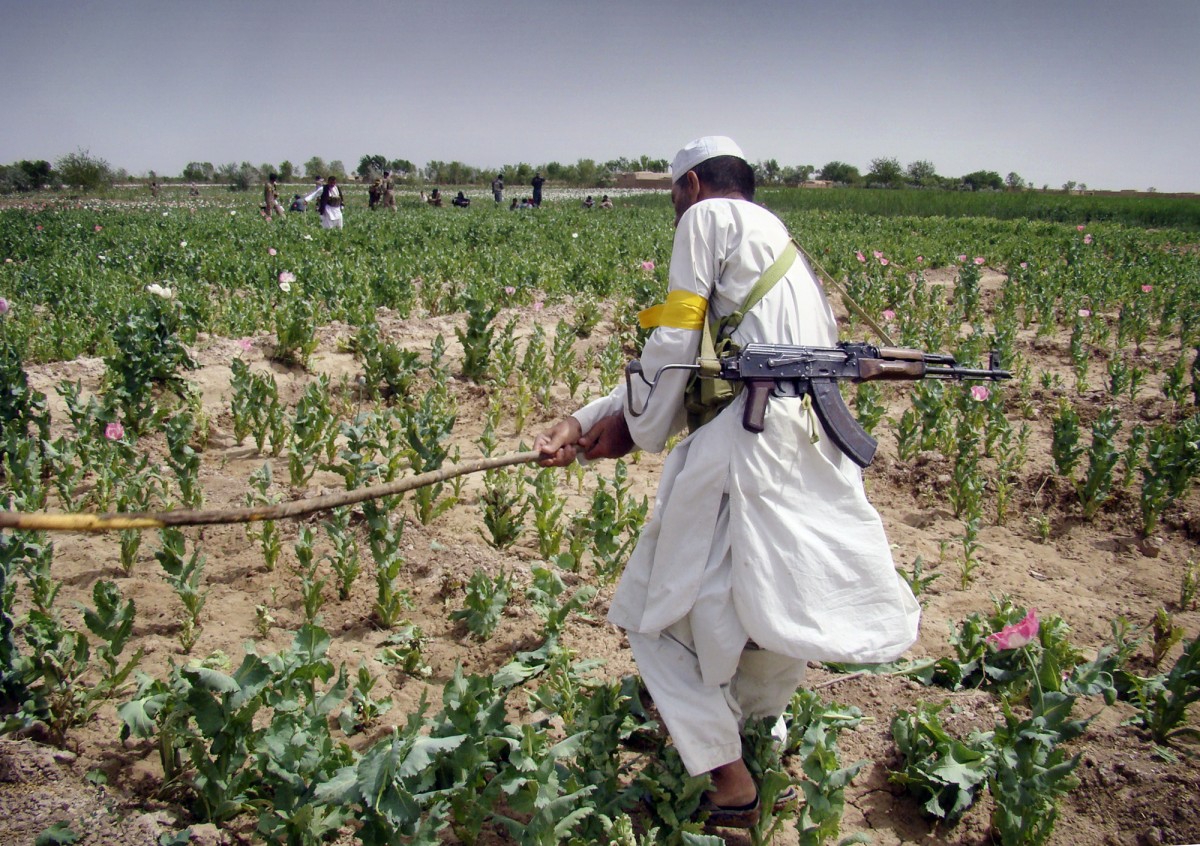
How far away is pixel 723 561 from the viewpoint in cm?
218

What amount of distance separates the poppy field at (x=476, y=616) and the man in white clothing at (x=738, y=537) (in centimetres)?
26

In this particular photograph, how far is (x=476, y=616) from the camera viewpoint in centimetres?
331

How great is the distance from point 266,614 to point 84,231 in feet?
55.6

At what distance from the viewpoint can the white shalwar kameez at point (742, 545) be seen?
210 cm

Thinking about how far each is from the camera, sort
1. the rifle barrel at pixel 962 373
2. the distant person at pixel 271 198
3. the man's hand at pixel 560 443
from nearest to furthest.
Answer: the man's hand at pixel 560 443, the rifle barrel at pixel 962 373, the distant person at pixel 271 198

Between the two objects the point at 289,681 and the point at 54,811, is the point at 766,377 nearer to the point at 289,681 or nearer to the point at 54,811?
the point at 289,681

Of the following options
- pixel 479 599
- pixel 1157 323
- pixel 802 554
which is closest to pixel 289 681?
pixel 479 599

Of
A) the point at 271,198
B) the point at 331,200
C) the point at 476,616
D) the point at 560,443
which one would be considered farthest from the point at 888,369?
the point at 271,198

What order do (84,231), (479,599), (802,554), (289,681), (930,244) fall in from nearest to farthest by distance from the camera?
Answer: (802,554), (289,681), (479,599), (84,231), (930,244)

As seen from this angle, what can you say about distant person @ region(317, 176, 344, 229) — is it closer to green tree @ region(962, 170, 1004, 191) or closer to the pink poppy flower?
the pink poppy flower

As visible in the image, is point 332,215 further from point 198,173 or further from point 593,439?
point 198,173

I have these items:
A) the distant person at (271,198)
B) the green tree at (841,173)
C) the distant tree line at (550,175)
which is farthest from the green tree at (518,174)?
the distant person at (271,198)

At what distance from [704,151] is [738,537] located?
123 cm

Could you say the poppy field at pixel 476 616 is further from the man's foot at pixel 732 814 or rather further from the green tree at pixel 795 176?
the green tree at pixel 795 176
